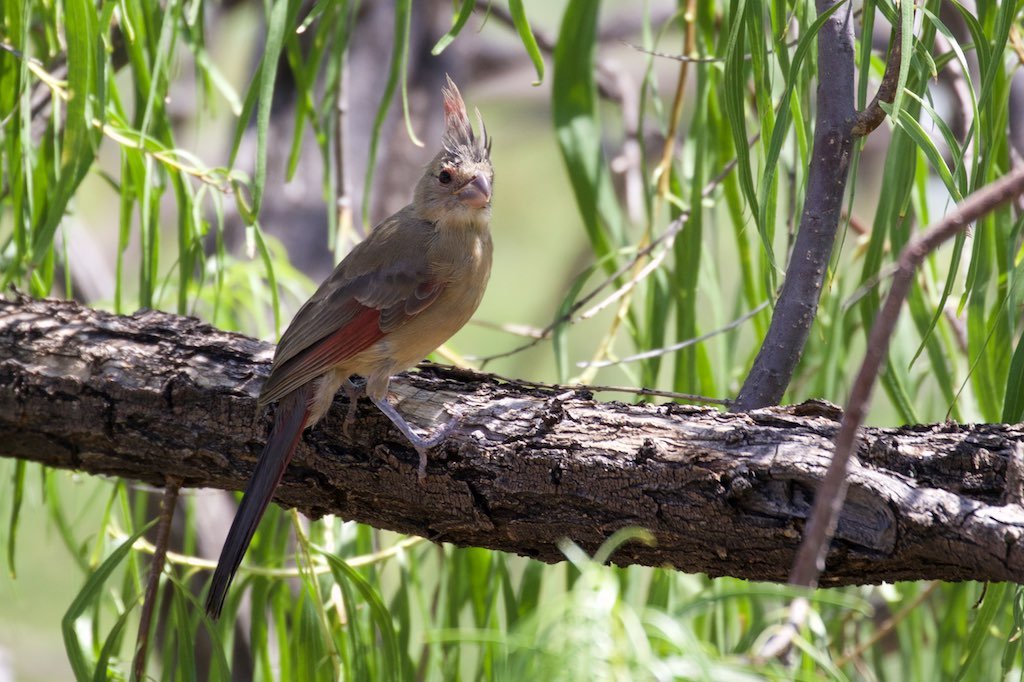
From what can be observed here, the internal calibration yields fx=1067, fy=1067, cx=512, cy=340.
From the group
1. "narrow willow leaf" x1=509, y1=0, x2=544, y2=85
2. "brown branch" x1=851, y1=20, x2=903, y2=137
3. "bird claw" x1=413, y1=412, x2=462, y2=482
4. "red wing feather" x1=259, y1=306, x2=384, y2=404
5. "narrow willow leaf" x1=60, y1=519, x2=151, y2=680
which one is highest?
"narrow willow leaf" x1=509, y1=0, x2=544, y2=85

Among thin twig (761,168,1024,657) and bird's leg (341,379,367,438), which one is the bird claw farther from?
thin twig (761,168,1024,657)

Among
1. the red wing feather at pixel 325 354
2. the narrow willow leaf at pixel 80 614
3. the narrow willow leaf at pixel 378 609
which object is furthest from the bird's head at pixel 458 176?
the narrow willow leaf at pixel 80 614

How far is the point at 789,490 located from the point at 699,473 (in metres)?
0.14

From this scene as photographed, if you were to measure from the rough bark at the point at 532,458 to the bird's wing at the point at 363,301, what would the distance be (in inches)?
→ 4.4

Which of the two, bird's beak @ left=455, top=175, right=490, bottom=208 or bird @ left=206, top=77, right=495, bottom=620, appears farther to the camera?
bird's beak @ left=455, top=175, right=490, bottom=208

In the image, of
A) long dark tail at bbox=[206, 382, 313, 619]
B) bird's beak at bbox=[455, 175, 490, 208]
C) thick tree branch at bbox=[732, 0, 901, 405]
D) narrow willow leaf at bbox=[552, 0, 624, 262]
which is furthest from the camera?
bird's beak at bbox=[455, 175, 490, 208]

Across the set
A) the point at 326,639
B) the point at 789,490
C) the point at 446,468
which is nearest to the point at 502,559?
the point at 326,639

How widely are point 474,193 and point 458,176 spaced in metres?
0.09

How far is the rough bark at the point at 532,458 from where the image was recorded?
1609mm

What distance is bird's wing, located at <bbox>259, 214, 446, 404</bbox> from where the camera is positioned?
2.41 metres

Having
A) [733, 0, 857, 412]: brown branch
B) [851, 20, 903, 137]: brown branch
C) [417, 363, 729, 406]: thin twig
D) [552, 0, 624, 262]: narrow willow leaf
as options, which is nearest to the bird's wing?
[417, 363, 729, 406]: thin twig

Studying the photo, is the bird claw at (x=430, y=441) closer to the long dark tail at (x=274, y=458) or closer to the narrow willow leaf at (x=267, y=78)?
the long dark tail at (x=274, y=458)

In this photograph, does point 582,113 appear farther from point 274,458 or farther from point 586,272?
point 274,458

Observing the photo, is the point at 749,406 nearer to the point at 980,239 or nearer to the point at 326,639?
the point at 980,239
